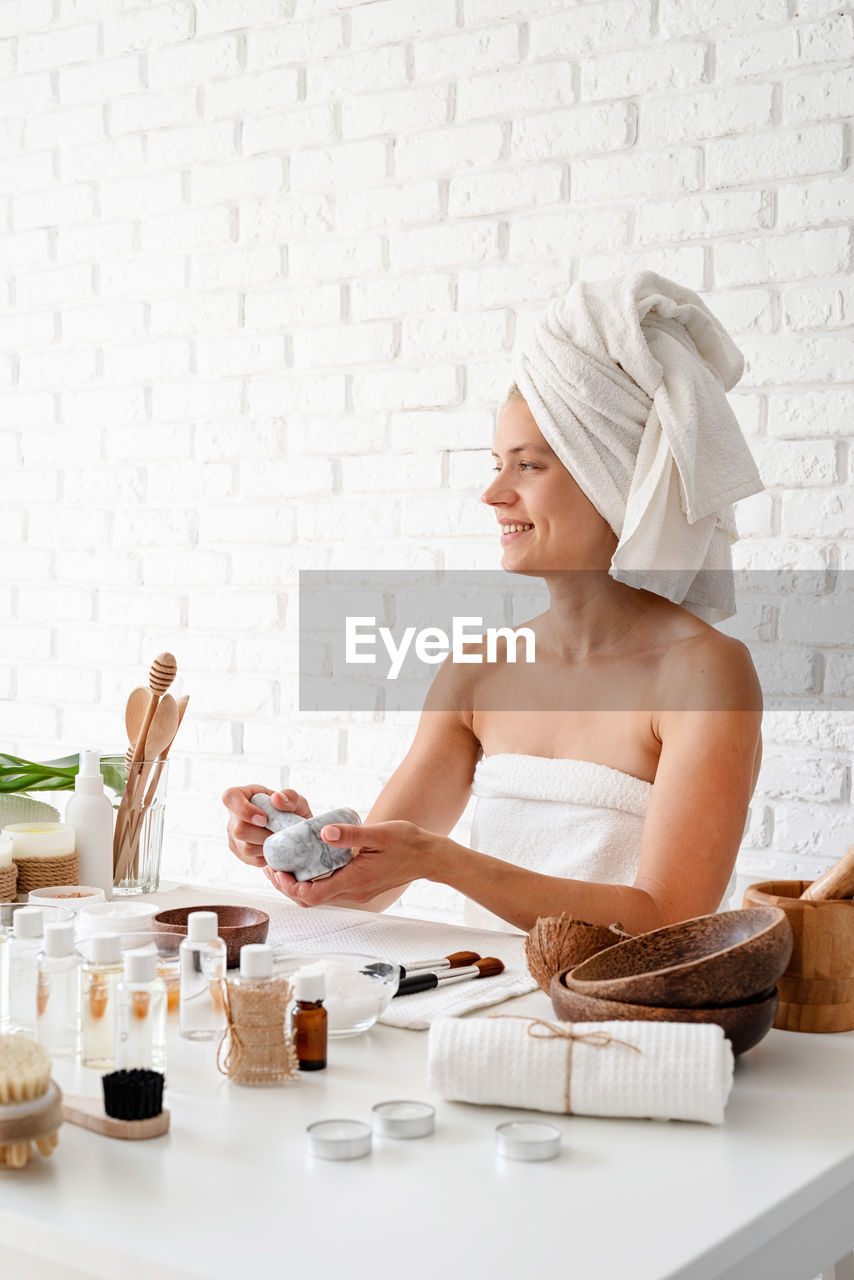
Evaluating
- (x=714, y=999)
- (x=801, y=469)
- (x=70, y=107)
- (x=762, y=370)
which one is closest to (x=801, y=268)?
(x=762, y=370)

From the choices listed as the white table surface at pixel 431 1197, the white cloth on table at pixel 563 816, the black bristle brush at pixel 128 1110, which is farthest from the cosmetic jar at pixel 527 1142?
the white cloth on table at pixel 563 816

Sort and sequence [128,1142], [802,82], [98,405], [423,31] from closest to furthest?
[128,1142] → [802,82] → [423,31] → [98,405]

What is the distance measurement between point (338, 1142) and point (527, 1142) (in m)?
0.12

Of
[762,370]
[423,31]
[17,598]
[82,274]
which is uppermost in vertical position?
[423,31]

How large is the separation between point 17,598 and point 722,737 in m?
1.90

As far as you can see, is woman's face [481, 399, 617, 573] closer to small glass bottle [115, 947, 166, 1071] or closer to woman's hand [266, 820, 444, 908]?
woman's hand [266, 820, 444, 908]

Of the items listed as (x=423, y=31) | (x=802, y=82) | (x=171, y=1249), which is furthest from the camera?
(x=423, y=31)

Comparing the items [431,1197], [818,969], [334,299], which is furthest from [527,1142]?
[334,299]

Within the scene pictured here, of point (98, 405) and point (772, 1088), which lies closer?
point (772, 1088)

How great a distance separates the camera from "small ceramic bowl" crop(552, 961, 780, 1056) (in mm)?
958

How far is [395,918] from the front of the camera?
156 centimetres

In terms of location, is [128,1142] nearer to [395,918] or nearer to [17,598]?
[395,918]

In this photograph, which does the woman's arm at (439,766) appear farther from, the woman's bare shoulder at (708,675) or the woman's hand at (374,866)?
the woman's hand at (374,866)

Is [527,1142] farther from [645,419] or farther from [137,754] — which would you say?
[645,419]
